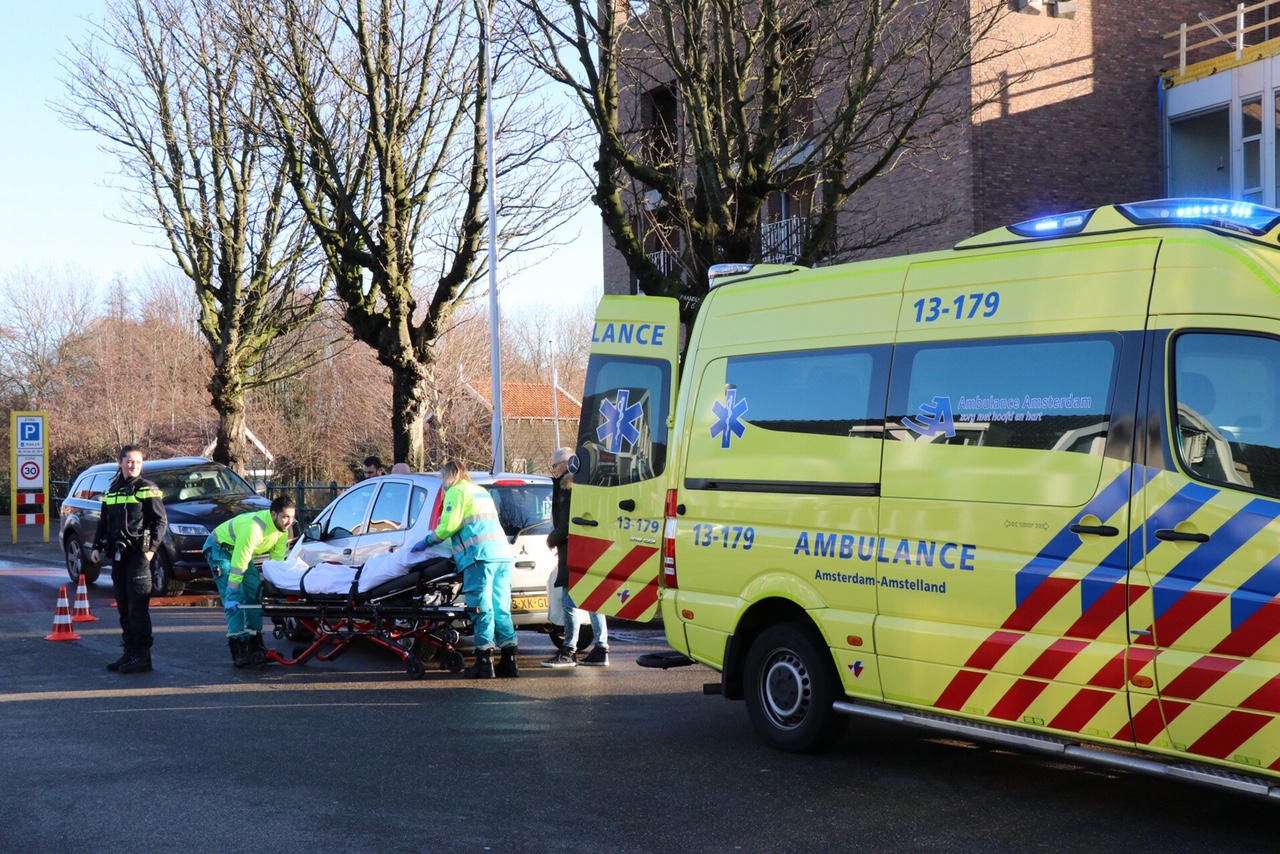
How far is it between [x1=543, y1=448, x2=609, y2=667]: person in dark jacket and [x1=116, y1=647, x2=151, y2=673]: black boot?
336 cm

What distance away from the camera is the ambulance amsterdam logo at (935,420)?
6.56 metres

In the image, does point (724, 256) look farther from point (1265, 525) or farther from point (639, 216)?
point (1265, 525)

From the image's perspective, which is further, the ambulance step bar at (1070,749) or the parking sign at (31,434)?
the parking sign at (31,434)

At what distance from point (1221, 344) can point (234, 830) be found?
4.94 meters

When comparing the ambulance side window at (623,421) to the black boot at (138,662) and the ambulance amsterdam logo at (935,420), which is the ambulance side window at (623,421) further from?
the black boot at (138,662)

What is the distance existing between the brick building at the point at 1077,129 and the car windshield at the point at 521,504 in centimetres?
1078

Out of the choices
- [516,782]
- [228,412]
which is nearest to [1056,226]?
[516,782]

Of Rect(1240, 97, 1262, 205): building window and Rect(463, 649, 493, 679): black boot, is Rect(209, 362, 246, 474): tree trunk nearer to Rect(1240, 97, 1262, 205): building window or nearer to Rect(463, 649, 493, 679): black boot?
Rect(463, 649, 493, 679): black boot

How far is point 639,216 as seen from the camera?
682 inches

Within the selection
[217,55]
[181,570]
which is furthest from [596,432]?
[217,55]

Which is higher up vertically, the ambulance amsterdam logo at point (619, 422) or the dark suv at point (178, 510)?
the ambulance amsterdam logo at point (619, 422)

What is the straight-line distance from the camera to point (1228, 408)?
18.2 ft

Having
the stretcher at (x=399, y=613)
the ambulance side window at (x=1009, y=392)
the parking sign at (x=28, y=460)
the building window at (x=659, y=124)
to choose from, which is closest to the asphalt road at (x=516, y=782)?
the stretcher at (x=399, y=613)

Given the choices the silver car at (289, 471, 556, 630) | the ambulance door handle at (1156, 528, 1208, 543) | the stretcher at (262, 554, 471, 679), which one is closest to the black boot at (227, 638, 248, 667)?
the stretcher at (262, 554, 471, 679)
